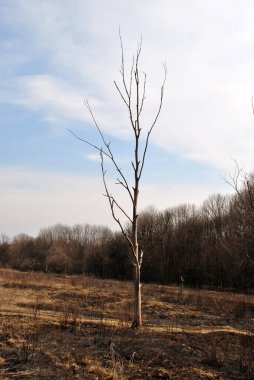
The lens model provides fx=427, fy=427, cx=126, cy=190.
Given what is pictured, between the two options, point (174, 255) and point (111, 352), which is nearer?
point (111, 352)

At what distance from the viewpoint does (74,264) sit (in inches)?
2640

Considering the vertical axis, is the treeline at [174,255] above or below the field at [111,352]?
above

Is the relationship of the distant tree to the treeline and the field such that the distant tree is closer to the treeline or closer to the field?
the treeline

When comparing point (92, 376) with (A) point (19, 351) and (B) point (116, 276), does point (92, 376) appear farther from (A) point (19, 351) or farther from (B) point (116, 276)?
(B) point (116, 276)

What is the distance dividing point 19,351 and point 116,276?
51038 millimetres

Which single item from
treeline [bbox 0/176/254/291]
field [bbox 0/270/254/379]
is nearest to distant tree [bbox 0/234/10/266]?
treeline [bbox 0/176/254/291]

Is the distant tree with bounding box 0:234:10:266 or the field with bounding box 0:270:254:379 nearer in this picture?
the field with bounding box 0:270:254:379

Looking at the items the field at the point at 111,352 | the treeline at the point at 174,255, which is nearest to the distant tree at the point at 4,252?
the treeline at the point at 174,255

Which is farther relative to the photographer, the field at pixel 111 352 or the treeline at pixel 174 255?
the treeline at pixel 174 255

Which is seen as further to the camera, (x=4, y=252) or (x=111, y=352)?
(x=4, y=252)

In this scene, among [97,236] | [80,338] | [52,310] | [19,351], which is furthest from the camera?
[97,236]

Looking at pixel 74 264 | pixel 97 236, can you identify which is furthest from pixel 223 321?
pixel 97 236

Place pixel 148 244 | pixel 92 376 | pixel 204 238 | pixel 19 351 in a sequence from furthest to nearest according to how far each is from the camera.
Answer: pixel 148 244 → pixel 204 238 → pixel 19 351 → pixel 92 376

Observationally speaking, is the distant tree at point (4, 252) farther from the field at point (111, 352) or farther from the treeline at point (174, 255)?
the field at point (111, 352)
